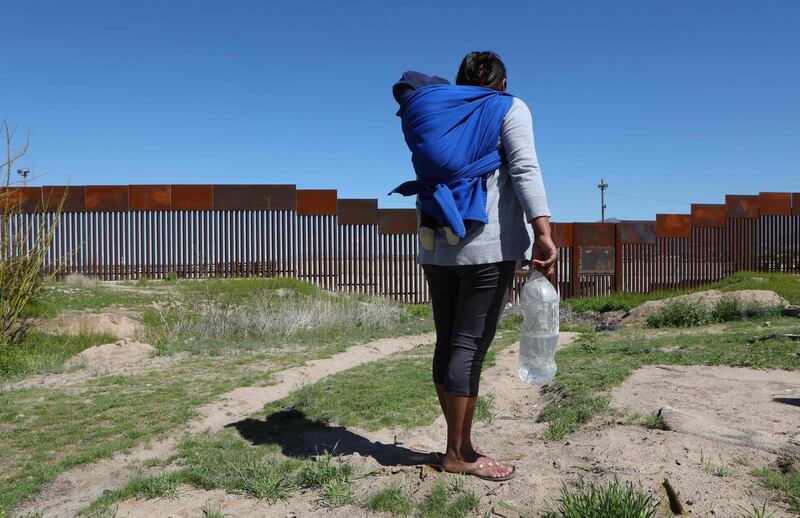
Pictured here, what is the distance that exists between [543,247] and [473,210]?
14.2 inches

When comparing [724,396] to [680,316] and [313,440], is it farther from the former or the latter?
[680,316]

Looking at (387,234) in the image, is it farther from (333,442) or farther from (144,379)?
(333,442)

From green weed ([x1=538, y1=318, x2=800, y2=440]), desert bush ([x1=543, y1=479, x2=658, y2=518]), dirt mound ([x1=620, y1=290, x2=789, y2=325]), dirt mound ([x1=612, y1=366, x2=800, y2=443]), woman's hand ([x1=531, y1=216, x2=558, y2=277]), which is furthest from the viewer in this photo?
dirt mound ([x1=620, y1=290, x2=789, y2=325])

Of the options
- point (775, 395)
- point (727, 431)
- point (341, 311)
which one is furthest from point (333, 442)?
point (341, 311)

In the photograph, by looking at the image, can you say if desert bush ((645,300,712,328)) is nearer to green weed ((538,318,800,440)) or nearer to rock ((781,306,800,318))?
rock ((781,306,800,318))

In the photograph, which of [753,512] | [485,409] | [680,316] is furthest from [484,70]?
[680,316]

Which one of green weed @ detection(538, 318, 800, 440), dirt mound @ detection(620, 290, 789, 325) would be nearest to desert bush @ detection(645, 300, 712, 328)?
dirt mound @ detection(620, 290, 789, 325)

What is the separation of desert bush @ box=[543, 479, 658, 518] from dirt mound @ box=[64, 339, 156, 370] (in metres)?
6.17

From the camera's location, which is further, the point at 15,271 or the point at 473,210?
the point at 15,271

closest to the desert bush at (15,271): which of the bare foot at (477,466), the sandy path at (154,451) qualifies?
the sandy path at (154,451)

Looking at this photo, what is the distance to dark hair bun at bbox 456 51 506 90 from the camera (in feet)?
10.7

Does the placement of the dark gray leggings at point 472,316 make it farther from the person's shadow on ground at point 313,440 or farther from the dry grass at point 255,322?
the dry grass at point 255,322

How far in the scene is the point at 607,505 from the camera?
2484 millimetres

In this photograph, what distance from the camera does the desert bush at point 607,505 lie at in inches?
97.0
